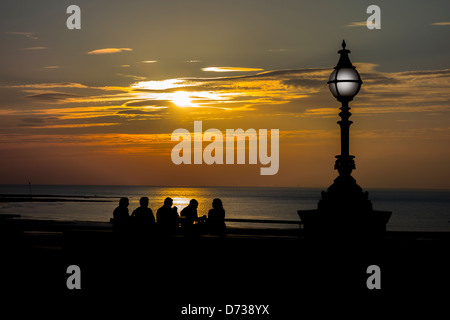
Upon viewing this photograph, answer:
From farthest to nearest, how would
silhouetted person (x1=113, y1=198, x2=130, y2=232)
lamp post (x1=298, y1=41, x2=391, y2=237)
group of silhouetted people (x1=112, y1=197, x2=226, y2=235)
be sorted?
silhouetted person (x1=113, y1=198, x2=130, y2=232)
group of silhouetted people (x1=112, y1=197, x2=226, y2=235)
lamp post (x1=298, y1=41, x2=391, y2=237)

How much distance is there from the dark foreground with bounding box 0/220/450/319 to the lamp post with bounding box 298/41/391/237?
26 cm

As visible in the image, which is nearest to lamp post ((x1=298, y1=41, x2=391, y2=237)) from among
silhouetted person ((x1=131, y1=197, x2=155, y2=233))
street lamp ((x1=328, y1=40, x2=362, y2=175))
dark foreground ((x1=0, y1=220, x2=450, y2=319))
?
street lamp ((x1=328, y1=40, x2=362, y2=175))

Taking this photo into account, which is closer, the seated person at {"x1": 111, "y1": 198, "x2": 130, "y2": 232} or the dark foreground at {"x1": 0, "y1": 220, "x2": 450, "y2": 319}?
the dark foreground at {"x1": 0, "y1": 220, "x2": 450, "y2": 319}

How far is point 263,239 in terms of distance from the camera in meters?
11.5

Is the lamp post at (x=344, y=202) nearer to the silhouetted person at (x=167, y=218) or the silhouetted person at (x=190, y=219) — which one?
the silhouetted person at (x=190, y=219)

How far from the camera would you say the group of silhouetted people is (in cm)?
1292

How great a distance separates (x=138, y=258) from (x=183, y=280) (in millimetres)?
1061

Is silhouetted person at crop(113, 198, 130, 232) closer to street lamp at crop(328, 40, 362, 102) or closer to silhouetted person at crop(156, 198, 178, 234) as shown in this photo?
silhouetted person at crop(156, 198, 178, 234)

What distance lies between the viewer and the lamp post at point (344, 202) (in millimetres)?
11141

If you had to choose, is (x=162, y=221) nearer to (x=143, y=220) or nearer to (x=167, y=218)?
(x=167, y=218)

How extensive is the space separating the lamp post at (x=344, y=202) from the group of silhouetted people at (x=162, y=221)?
2.47 metres

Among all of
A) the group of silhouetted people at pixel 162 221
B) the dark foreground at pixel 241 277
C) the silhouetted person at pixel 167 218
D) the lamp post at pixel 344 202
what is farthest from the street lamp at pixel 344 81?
the silhouetted person at pixel 167 218
